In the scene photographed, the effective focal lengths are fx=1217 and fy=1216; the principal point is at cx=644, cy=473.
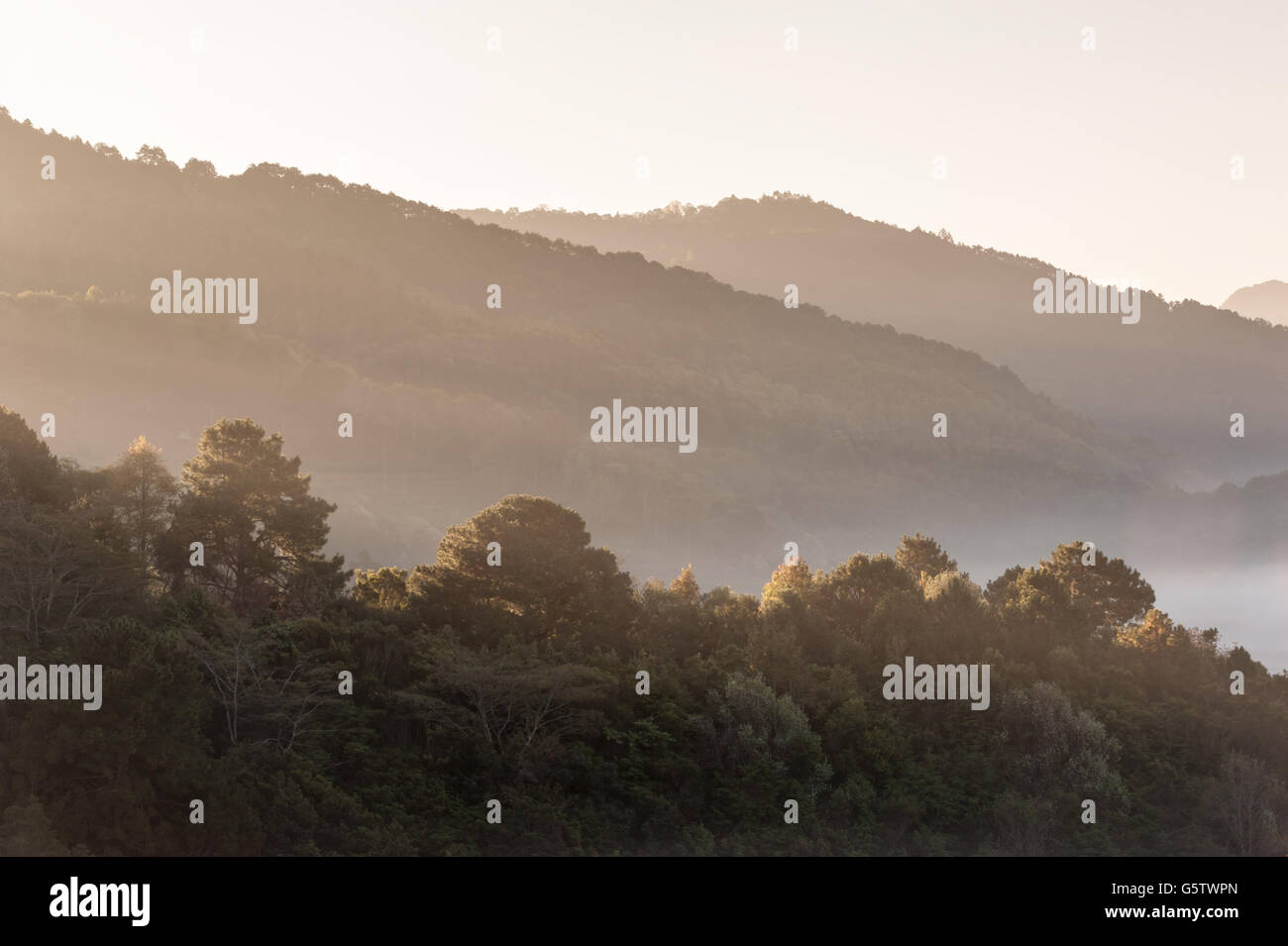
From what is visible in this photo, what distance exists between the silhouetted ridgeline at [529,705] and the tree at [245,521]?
0.62 feet

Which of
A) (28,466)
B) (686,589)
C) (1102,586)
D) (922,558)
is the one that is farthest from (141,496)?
(1102,586)

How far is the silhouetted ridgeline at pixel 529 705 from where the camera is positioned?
144 ft

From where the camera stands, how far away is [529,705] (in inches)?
2250

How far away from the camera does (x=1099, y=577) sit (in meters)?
90.1

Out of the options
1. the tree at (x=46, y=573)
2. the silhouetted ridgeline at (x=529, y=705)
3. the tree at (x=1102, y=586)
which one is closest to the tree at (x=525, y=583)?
the silhouetted ridgeline at (x=529, y=705)

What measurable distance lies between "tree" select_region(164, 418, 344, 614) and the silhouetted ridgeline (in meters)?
0.19

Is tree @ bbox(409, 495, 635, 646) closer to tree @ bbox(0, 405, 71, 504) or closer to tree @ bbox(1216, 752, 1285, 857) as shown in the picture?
tree @ bbox(0, 405, 71, 504)

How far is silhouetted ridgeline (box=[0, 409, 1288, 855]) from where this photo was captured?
43969mm

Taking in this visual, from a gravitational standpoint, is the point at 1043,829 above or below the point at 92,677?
below

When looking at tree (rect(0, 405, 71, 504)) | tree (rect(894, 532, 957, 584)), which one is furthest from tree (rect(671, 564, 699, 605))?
tree (rect(0, 405, 71, 504))
